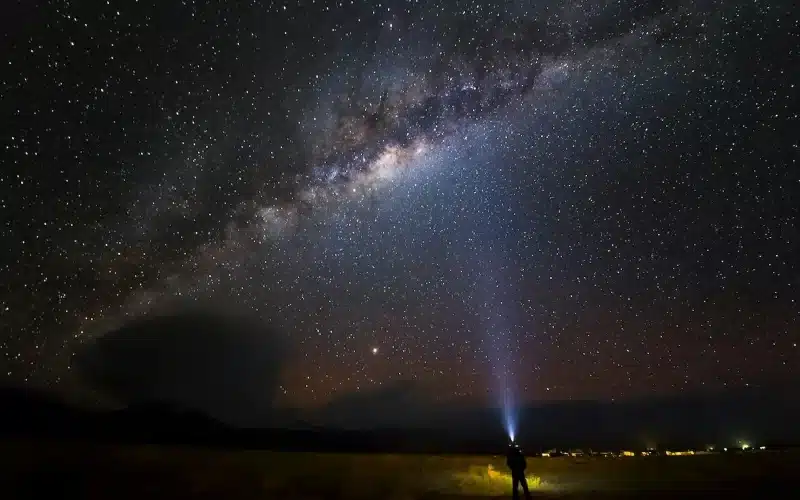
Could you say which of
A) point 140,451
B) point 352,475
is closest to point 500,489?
point 352,475

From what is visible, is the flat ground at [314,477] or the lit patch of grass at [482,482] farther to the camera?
the lit patch of grass at [482,482]

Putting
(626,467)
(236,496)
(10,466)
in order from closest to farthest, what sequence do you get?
(10,466)
(236,496)
(626,467)

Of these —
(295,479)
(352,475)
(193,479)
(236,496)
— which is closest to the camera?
(236,496)

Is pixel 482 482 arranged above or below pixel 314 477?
below

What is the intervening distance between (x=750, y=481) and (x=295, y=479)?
644 inches

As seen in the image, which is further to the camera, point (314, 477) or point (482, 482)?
point (482, 482)

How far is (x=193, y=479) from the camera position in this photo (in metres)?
16.1

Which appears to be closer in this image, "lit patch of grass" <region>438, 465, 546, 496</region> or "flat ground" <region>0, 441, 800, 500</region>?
"flat ground" <region>0, 441, 800, 500</region>

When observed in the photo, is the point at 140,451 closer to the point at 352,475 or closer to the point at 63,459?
the point at 63,459

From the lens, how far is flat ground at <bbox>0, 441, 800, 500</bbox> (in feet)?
47.9

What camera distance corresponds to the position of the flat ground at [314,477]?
14.6m

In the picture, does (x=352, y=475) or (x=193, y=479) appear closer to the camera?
(x=193, y=479)

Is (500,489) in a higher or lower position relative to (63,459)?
lower

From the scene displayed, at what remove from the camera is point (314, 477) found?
1739 cm
